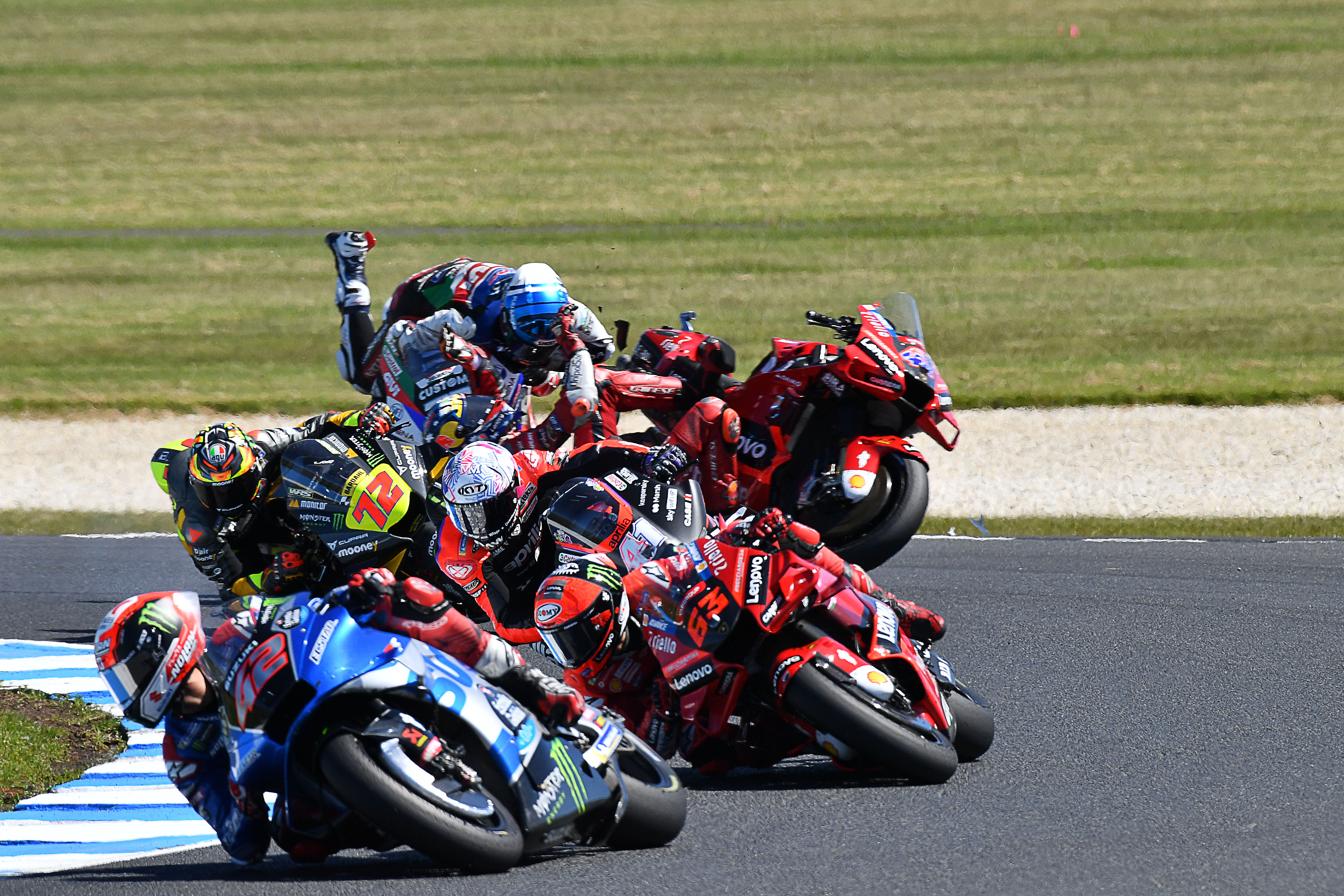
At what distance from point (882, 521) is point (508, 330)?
2465mm

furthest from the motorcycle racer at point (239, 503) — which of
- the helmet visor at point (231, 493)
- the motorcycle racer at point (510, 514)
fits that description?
the motorcycle racer at point (510, 514)

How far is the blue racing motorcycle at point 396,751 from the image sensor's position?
4887 millimetres

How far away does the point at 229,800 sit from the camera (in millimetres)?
5406

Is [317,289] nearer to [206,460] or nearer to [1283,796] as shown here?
[206,460]

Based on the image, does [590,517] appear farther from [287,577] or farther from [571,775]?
[571,775]

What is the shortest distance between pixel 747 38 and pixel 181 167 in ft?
34.6

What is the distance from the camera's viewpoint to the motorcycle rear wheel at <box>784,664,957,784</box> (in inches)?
236

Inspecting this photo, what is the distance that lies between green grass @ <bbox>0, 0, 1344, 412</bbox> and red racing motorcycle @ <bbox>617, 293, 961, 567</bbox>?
713 cm

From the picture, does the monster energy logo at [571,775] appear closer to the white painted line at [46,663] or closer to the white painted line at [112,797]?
the white painted line at [112,797]

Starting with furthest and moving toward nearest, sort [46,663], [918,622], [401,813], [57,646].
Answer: [57,646], [46,663], [918,622], [401,813]

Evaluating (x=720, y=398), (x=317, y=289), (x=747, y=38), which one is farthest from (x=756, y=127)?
(x=720, y=398)

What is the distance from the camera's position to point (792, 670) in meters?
6.12

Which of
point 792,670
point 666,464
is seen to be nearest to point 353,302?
point 666,464

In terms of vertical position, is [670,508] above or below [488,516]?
below
